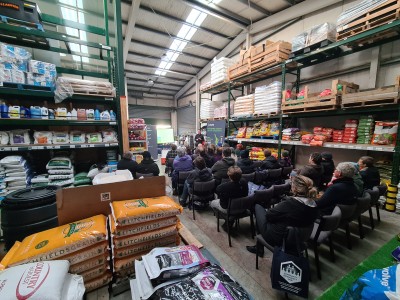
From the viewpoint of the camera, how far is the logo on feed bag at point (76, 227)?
109 centimetres

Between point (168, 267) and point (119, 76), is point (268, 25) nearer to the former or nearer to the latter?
point (119, 76)

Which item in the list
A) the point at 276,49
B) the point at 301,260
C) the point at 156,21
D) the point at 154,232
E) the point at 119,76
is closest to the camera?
the point at 154,232

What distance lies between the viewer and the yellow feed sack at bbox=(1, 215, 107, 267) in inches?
36.9

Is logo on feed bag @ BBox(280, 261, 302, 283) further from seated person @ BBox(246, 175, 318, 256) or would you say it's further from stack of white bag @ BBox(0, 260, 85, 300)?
stack of white bag @ BBox(0, 260, 85, 300)

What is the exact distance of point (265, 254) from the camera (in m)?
2.36

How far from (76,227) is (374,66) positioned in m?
6.55

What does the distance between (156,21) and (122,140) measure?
18.8 feet

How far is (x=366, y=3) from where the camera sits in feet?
11.5

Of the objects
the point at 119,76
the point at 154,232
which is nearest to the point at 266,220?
the point at 154,232

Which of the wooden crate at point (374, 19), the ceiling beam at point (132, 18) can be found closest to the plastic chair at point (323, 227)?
the wooden crate at point (374, 19)

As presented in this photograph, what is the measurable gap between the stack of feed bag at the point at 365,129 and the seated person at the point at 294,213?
3385 mm

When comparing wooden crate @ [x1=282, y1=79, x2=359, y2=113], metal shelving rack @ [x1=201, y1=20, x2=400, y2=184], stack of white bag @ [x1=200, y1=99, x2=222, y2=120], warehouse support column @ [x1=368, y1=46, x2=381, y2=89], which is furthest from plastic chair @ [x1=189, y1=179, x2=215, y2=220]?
stack of white bag @ [x1=200, y1=99, x2=222, y2=120]

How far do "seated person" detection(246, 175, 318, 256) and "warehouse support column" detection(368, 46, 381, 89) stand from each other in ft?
15.0

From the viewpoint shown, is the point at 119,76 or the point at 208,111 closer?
the point at 119,76
